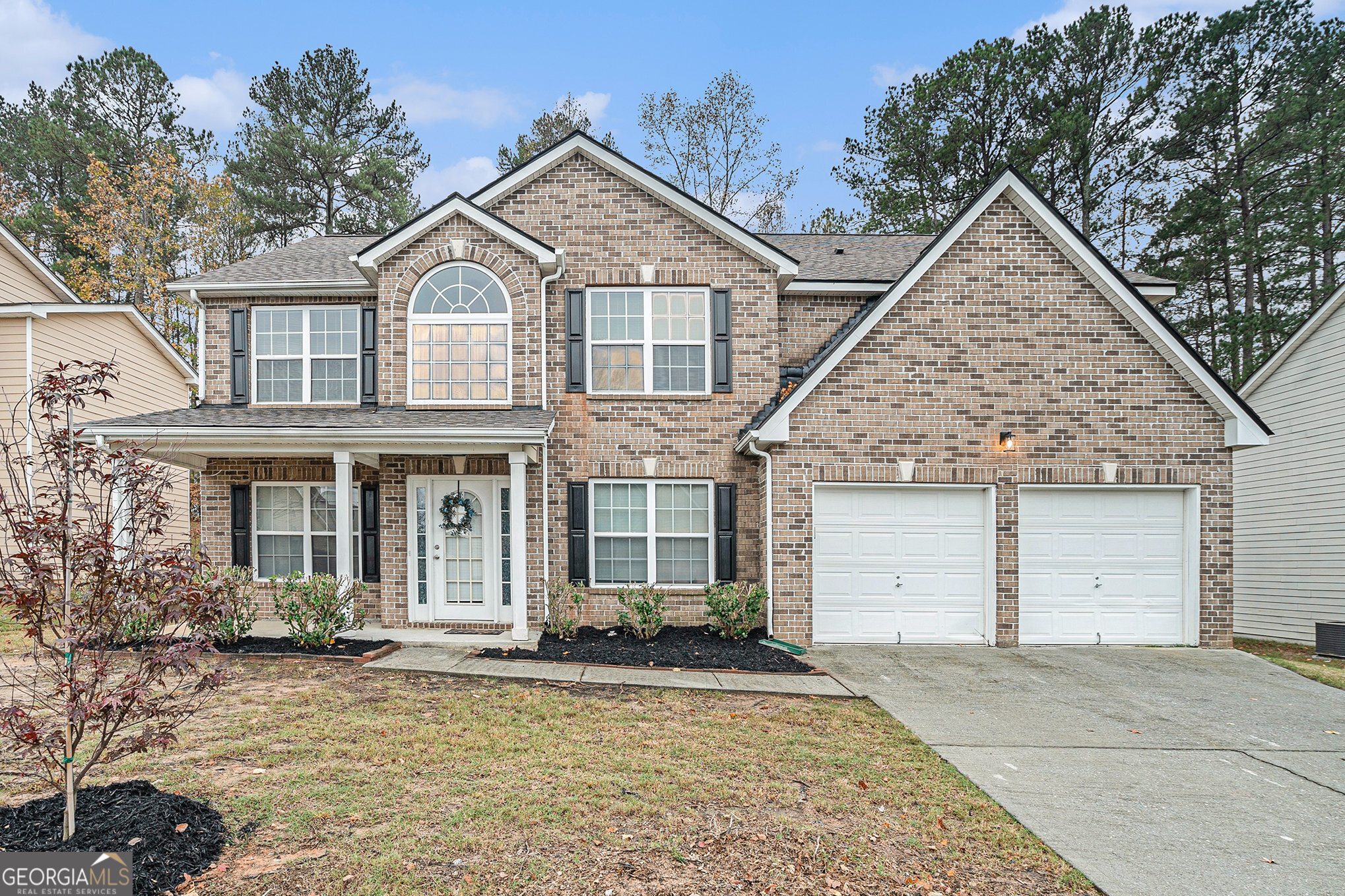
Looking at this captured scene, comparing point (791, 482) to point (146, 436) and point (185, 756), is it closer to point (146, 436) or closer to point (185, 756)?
point (185, 756)

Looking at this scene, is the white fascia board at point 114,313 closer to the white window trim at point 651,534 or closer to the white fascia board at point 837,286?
the white window trim at point 651,534

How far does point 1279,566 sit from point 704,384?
40.6ft

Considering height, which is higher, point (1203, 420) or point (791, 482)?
point (1203, 420)

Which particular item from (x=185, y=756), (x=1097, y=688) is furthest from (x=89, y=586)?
(x=1097, y=688)

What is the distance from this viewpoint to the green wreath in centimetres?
1064

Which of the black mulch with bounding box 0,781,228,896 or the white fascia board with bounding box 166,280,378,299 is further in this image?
the white fascia board with bounding box 166,280,378,299

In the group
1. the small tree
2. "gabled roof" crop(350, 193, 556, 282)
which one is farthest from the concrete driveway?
"gabled roof" crop(350, 193, 556, 282)

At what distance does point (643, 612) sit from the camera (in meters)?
9.95

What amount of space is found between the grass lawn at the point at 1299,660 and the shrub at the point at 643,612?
8.30m

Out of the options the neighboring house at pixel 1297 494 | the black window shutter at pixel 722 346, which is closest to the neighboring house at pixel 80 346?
the black window shutter at pixel 722 346

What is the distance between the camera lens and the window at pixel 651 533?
1077cm

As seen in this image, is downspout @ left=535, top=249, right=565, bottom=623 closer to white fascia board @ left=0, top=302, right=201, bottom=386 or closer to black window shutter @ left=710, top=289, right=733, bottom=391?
black window shutter @ left=710, top=289, right=733, bottom=391

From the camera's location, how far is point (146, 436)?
9.45 m

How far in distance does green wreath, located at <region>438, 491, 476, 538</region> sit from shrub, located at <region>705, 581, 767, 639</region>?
3.84 m
